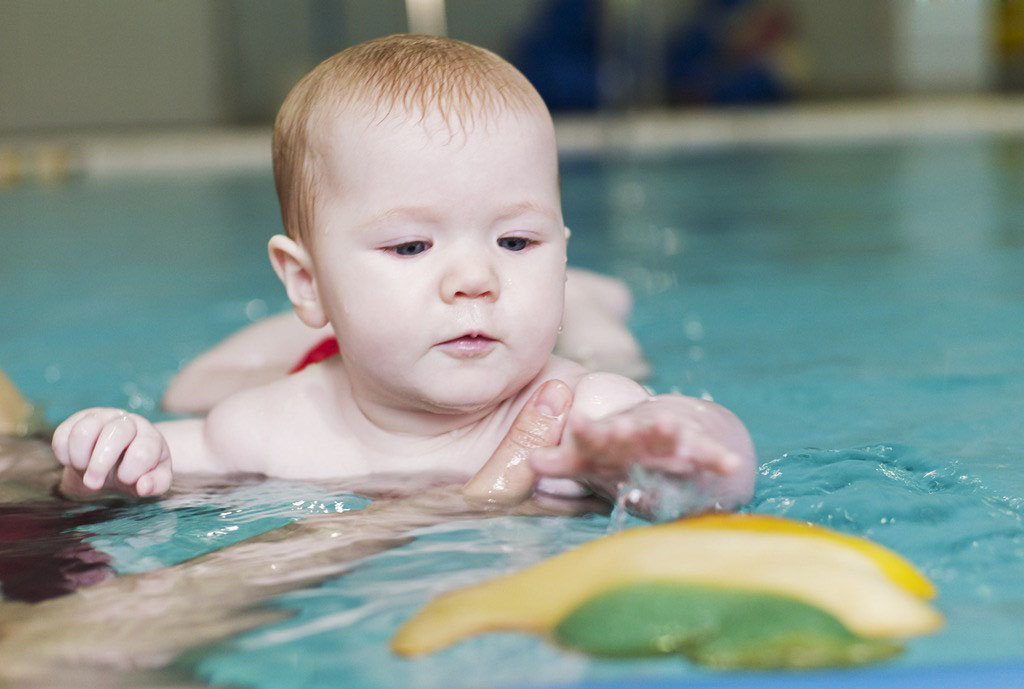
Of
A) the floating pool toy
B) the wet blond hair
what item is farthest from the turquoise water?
the wet blond hair

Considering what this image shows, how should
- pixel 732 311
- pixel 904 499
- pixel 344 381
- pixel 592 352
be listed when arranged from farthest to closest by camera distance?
pixel 732 311, pixel 592 352, pixel 344 381, pixel 904 499

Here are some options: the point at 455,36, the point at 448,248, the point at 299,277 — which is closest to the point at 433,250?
the point at 448,248

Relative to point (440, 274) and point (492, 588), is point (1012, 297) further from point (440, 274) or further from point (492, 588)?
point (492, 588)

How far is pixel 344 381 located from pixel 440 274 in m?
0.36

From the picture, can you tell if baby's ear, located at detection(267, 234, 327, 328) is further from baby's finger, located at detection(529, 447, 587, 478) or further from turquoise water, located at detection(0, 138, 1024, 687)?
baby's finger, located at detection(529, 447, 587, 478)

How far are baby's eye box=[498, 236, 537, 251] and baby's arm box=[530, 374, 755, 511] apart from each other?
0.26 meters

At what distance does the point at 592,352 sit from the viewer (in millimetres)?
2436

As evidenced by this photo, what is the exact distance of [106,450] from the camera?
5.13 feet

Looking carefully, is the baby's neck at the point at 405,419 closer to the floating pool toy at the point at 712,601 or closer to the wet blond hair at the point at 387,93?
the wet blond hair at the point at 387,93

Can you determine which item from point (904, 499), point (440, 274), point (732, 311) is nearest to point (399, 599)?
point (440, 274)

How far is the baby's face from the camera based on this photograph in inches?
Answer: 60.9

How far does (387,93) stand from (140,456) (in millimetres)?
517

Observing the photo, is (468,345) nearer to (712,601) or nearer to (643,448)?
(643,448)

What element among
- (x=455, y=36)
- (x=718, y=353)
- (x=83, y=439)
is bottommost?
(x=718, y=353)
